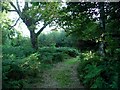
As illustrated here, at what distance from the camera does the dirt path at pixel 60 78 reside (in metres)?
10.1

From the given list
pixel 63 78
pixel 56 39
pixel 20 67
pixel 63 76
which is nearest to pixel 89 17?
pixel 20 67

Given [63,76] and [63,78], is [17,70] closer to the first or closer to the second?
[63,78]

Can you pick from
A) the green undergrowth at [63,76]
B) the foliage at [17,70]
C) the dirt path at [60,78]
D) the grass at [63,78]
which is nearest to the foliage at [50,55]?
the dirt path at [60,78]

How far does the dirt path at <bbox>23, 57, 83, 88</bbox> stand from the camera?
33.3 ft

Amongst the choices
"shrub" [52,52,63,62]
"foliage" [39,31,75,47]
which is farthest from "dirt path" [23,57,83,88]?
"foliage" [39,31,75,47]

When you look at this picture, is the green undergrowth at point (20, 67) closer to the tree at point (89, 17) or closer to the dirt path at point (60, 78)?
the dirt path at point (60, 78)

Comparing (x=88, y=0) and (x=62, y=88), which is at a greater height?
(x=88, y=0)

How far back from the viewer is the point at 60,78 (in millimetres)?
11289

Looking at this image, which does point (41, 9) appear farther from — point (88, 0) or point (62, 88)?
point (62, 88)

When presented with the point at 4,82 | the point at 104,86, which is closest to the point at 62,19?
the point at 104,86

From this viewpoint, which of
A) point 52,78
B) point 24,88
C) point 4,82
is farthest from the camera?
point 52,78

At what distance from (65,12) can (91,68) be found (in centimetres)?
178

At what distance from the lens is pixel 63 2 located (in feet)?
24.5

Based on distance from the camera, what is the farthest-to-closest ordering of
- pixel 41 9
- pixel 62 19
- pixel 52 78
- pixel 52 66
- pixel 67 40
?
pixel 67 40 → pixel 52 66 → pixel 52 78 → pixel 41 9 → pixel 62 19
